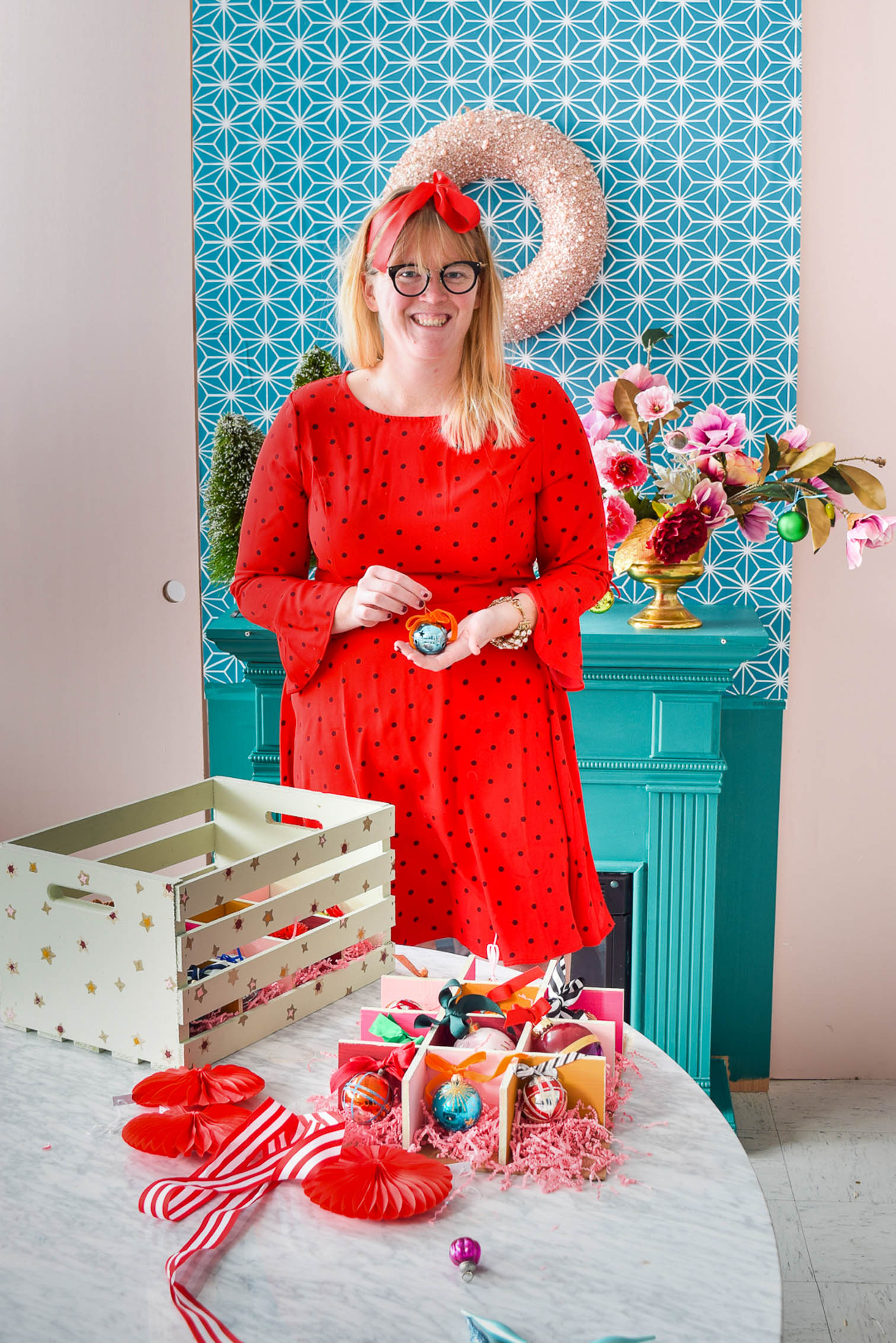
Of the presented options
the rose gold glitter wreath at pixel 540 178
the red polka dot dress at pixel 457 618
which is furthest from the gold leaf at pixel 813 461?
the red polka dot dress at pixel 457 618

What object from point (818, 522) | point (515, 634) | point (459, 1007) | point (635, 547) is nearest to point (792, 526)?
point (818, 522)

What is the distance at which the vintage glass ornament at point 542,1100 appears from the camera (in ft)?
2.43

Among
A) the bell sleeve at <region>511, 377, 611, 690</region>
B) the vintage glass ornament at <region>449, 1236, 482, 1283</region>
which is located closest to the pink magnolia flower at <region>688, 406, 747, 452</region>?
the bell sleeve at <region>511, 377, 611, 690</region>

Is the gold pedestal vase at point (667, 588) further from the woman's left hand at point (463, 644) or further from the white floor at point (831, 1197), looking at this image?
the white floor at point (831, 1197)

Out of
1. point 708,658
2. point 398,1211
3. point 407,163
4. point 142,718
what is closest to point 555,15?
point 407,163

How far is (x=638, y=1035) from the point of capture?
3.10 feet

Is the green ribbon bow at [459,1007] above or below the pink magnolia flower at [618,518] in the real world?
below

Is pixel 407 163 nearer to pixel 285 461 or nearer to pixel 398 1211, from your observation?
pixel 285 461

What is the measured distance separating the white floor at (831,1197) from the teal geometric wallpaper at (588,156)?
2.86ft

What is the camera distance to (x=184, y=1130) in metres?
0.75

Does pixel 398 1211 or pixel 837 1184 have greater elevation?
pixel 398 1211

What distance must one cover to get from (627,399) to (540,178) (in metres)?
0.52

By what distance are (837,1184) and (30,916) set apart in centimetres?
167

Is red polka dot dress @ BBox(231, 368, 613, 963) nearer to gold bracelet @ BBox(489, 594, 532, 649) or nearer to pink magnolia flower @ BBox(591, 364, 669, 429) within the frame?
gold bracelet @ BBox(489, 594, 532, 649)
